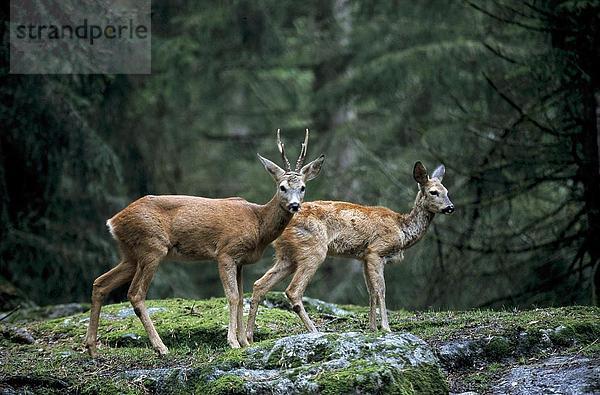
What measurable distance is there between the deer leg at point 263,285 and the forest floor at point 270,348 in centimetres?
37

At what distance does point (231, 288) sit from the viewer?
9.19m

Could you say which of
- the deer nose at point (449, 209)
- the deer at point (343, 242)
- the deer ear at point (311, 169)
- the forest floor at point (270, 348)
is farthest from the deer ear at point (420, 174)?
the forest floor at point (270, 348)

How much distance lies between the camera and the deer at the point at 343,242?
381 inches

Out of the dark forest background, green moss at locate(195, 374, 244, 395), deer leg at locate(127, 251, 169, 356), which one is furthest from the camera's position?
the dark forest background

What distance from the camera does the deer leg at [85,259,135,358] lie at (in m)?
9.25

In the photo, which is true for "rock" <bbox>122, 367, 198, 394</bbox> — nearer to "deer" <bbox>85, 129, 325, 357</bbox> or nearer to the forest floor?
the forest floor

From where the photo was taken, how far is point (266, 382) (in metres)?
7.45

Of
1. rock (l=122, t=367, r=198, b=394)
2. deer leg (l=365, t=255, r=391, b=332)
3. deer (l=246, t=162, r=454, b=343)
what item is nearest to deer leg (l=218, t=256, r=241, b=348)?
deer (l=246, t=162, r=454, b=343)

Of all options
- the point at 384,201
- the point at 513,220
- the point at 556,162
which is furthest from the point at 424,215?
the point at 384,201

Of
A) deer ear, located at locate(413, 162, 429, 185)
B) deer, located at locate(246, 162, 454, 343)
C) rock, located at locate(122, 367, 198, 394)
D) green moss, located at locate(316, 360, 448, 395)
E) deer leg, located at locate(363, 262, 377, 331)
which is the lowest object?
rock, located at locate(122, 367, 198, 394)

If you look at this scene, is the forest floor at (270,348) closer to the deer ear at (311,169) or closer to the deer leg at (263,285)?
the deer leg at (263,285)

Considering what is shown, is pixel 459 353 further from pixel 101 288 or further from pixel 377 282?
pixel 101 288

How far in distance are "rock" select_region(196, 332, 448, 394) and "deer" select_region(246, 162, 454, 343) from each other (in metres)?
1.53

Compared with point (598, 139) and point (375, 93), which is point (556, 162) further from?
point (375, 93)
